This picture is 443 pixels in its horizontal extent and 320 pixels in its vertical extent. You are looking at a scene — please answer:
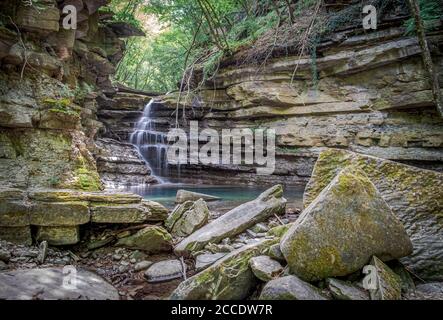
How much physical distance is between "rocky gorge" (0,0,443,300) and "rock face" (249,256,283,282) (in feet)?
0.04

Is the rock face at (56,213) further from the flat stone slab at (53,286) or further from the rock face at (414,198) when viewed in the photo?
the rock face at (414,198)

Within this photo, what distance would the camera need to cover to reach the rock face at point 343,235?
7.66 ft

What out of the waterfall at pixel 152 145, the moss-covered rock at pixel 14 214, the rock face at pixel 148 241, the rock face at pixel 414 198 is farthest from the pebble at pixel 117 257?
the waterfall at pixel 152 145

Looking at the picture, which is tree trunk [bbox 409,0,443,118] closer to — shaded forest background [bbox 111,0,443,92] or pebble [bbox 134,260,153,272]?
shaded forest background [bbox 111,0,443,92]

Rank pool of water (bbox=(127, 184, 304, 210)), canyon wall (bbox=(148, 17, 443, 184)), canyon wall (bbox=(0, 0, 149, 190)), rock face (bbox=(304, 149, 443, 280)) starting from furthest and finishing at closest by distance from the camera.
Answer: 1. canyon wall (bbox=(148, 17, 443, 184))
2. pool of water (bbox=(127, 184, 304, 210))
3. canyon wall (bbox=(0, 0, 149, 190))
4. rock face (bbox=(304, 149, 443, 280))

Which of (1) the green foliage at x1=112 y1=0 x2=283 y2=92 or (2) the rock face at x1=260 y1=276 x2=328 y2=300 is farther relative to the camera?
(1) the green foliage at x1=112 y1=0 x2=283 y2=92

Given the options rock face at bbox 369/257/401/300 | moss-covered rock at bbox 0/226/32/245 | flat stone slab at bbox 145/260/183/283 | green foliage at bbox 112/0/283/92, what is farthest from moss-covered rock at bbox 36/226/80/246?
green foliage at bbox 112/0/283/92

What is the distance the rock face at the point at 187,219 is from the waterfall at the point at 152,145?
821 centimetres

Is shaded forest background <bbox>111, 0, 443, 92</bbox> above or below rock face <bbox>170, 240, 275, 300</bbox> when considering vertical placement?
above

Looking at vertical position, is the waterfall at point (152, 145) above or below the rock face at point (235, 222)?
above

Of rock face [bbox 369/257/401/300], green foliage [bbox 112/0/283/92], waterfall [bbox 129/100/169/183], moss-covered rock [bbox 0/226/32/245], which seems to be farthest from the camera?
waterfall [bbox 129/100/169/183]

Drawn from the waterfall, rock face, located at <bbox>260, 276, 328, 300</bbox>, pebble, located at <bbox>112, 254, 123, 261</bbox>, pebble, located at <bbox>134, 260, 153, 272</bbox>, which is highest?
the waterfall

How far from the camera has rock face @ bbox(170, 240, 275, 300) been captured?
244cm
